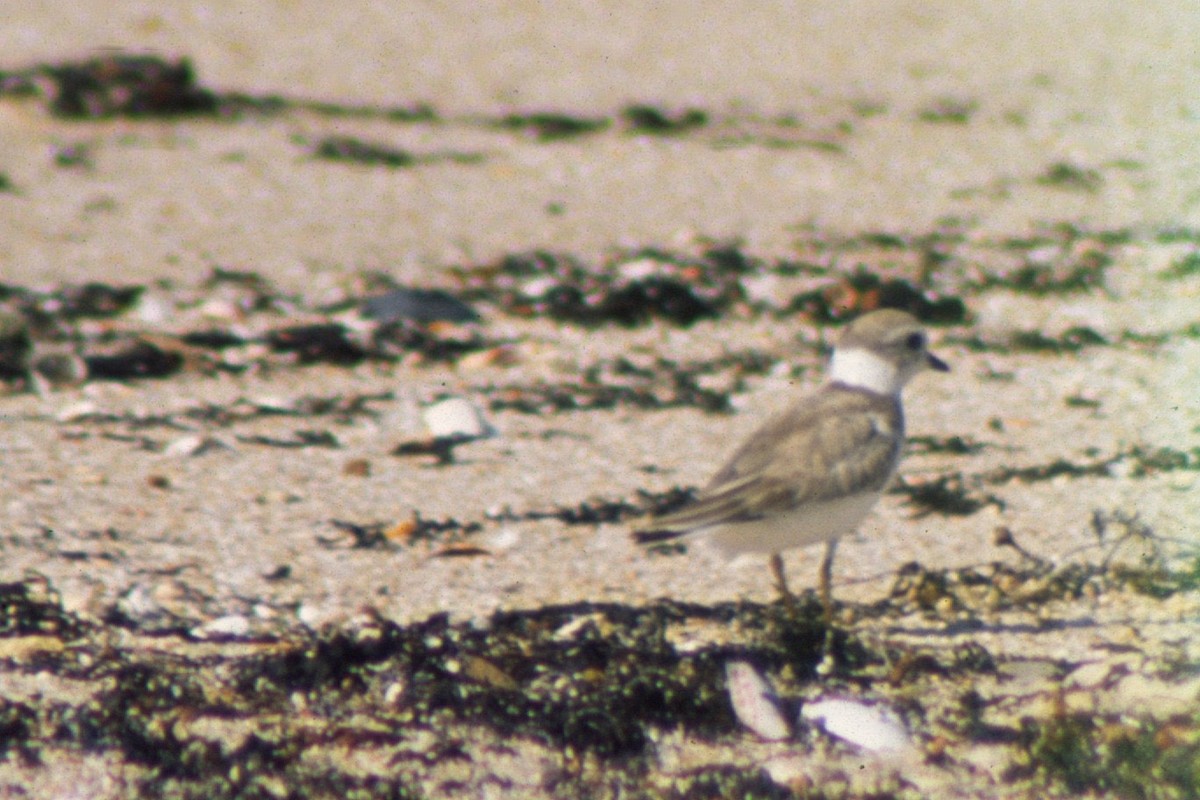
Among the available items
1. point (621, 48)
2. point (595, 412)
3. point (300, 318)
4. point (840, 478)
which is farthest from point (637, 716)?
point (621, 48)

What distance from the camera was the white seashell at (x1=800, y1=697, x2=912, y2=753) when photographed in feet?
10.8

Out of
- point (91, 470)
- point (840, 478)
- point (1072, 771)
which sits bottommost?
point (91, 470)

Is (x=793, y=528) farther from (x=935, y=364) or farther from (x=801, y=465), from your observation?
(x=935, y=364)

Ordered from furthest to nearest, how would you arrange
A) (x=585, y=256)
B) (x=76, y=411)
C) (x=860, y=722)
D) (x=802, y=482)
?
(x=585, y=256), (x=76, y=411), (x=802, y=482), (x=860, y=722)

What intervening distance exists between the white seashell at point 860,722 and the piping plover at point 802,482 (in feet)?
1.21

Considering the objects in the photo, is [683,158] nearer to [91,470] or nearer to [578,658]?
[91,470]

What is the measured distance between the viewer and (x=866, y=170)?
8164mm

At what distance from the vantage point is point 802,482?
3.65 meters

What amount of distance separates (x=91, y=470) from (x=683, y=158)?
446 centimetres

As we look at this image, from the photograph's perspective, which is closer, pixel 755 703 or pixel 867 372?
pixel 755 703

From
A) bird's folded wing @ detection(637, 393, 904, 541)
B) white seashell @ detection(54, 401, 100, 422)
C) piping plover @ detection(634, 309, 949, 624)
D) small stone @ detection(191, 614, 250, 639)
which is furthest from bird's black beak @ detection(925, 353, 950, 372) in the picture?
white seashell @ detection(54, 401, 100, 422)

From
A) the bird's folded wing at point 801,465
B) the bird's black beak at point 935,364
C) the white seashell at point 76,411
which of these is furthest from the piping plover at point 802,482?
the white seashell at point 76,411

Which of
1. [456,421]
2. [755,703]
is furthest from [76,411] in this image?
[755,703]

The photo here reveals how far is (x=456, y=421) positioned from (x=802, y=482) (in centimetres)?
169
